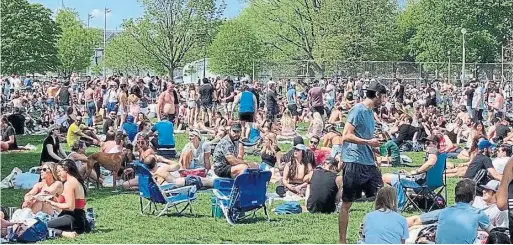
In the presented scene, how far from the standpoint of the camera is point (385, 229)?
6.64 metres

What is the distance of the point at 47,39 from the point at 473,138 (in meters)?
44.0

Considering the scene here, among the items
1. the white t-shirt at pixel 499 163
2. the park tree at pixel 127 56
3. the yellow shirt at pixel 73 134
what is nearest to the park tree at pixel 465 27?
the park tree at pixel 127 56

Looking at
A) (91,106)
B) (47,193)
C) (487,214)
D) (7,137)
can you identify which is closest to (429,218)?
(487,214)

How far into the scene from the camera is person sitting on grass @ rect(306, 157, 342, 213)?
35.3ft

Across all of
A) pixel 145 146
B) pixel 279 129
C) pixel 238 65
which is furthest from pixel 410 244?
pixel 238 65

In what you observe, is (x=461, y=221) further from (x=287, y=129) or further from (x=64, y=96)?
(x=64, y=96)

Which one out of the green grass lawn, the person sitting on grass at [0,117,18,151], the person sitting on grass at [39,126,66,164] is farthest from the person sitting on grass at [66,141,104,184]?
the person sitting on grass at [0,117,18,151]

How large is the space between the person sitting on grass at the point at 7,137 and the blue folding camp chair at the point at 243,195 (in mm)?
9590

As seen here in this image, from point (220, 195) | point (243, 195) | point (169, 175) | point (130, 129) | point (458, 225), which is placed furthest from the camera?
point (130, 129)

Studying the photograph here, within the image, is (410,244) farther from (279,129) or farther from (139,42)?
(139,42)

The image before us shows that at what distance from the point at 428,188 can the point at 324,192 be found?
1.58m

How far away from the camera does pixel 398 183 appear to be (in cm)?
1095

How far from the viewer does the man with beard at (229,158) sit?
10.7 meters

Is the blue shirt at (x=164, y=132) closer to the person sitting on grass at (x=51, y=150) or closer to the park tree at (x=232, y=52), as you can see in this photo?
the person sitting on grass at (x=51, y=150)
